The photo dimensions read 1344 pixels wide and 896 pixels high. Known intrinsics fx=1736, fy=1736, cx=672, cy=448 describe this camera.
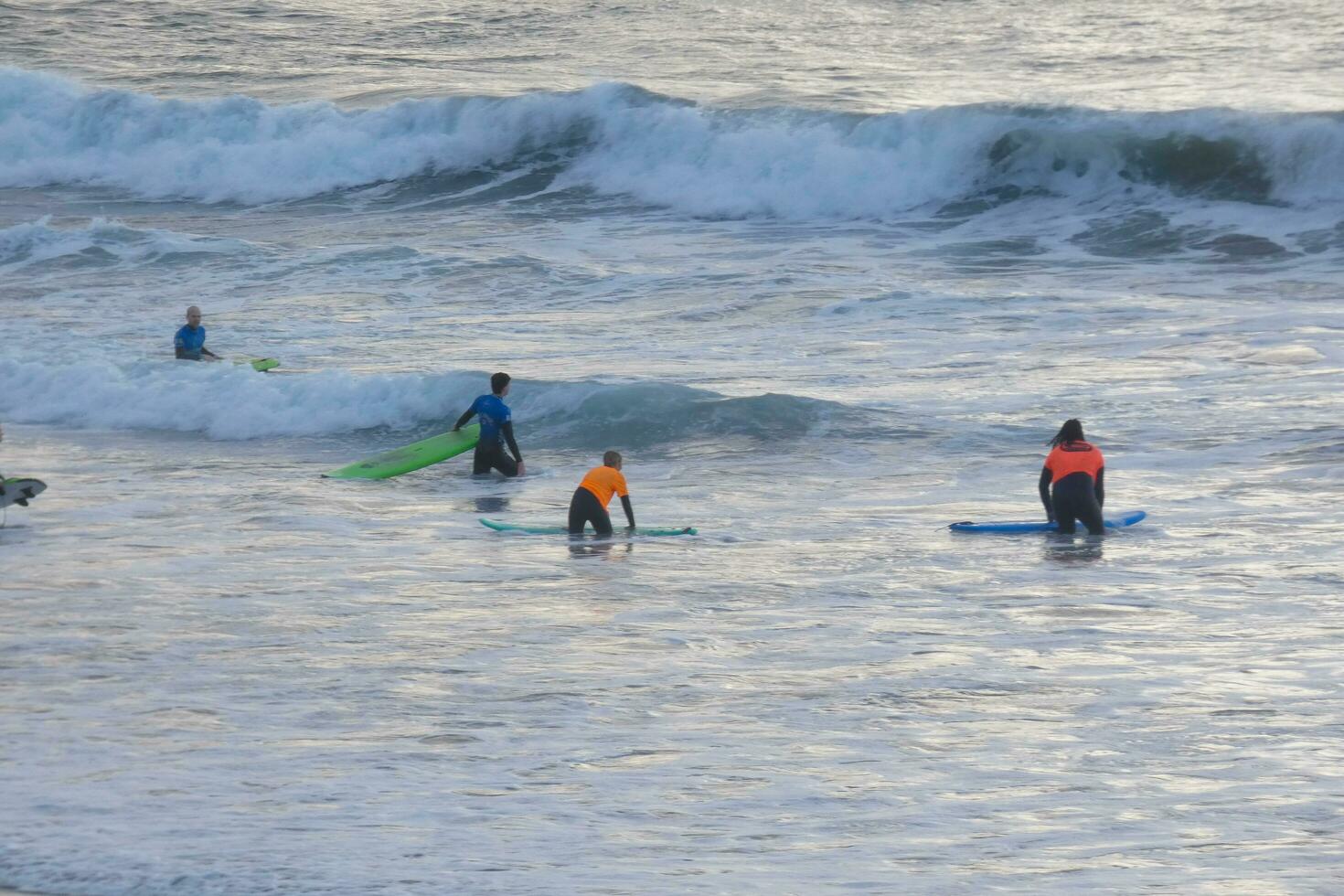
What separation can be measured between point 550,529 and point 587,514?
0.38 m

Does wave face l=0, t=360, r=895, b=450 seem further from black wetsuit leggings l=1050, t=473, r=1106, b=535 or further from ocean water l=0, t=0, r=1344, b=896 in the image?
black wetsuit leggings l=1050, t=473, r=1106, b=535

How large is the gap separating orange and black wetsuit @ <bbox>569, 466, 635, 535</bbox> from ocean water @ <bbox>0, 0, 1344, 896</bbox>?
0.49 m

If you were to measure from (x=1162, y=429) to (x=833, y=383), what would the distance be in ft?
12.4

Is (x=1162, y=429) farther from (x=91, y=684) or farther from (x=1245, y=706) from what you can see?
(x=91, y=684)

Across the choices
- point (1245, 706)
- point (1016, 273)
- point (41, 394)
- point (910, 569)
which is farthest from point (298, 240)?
point (1245, 706)

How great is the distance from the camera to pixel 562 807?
7.66m

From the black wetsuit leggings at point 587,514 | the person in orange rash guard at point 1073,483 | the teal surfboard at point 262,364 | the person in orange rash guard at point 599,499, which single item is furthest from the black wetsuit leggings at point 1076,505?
the teal surfboard at point 262,364

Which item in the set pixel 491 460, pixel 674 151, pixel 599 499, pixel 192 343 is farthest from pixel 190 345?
pixel 674 151

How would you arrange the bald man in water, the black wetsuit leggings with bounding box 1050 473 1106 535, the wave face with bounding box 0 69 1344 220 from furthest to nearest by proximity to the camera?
the wave face with bounding box 0 69 1344 220
the bald man in water
the black wetsuit leggings with bounding box 1050 473 1106 535

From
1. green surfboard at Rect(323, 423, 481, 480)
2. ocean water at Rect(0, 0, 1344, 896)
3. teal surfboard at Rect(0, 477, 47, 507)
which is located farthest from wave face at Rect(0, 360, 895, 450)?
teal surfboard at Rect(0, 477, 47, 507)

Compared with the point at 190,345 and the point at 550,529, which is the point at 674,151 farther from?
the point at 550,529

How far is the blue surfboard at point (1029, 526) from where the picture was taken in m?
13.2

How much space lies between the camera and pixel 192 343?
20.5 metres

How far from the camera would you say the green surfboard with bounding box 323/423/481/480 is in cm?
1591
